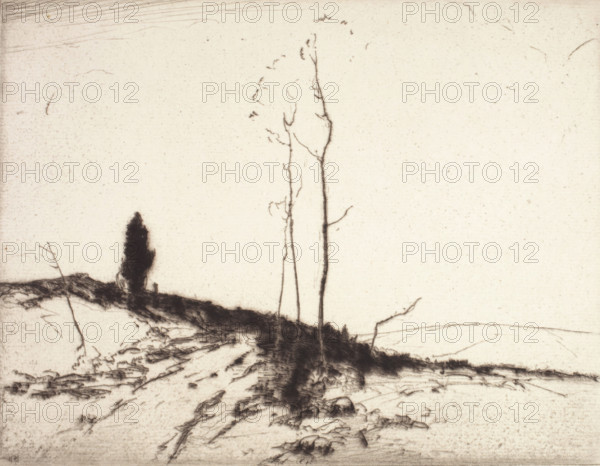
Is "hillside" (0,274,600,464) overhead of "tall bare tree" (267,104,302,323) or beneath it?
beneath

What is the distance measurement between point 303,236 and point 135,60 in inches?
32.1

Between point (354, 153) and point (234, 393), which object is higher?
point (354, 153)

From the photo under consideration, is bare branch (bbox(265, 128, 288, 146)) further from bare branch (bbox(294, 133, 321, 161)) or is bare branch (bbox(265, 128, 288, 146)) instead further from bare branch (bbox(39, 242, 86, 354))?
bare branch (bbox(39, 242, 86, 354))

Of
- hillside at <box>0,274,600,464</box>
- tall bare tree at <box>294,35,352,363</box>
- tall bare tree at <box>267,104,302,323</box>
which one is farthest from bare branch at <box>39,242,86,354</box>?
tall bare tree at <box>294,35,352,363</box>

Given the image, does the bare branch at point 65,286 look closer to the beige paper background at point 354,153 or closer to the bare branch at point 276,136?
the beige paper background at point 354,153

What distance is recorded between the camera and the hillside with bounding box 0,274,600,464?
5.08 feet

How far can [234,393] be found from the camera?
5.11 feet

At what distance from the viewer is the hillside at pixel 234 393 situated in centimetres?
155

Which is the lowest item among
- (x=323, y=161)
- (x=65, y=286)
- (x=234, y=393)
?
(x=234, y=393)

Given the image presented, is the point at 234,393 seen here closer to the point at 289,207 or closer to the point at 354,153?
the point at 289,207

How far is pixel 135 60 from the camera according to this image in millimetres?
1609

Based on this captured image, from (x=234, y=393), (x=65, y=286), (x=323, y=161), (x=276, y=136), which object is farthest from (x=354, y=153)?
(x=65, y=286)

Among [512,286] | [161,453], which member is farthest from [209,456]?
[512,286]

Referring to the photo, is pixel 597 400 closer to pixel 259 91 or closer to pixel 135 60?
pixel 259 91
